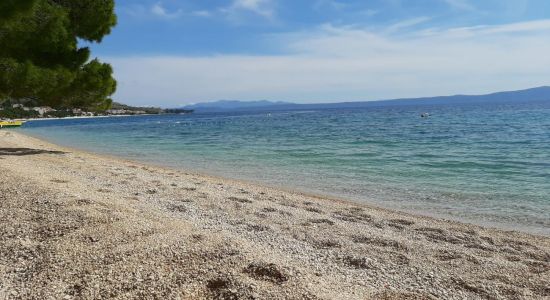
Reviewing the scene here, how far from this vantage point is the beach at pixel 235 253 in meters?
4.41

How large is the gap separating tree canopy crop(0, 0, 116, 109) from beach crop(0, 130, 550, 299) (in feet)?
23.0

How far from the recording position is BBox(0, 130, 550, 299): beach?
4.41m

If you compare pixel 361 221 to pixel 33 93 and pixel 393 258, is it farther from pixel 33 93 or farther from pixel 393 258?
pixel 33 93

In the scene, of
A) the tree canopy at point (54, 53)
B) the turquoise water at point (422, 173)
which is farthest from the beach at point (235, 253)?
the tree canopy at point (54, 53)

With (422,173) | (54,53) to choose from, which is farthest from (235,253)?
(54,53)

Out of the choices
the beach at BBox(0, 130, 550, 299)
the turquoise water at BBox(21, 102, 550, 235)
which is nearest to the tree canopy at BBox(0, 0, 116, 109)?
the turquoise water at BBox(21, 102, 550, 235)

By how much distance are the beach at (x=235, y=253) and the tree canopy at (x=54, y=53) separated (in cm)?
701

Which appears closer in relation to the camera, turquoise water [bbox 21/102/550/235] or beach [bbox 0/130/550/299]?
beach [bbox 0/130/550/299]

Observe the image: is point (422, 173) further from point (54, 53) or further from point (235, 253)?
point (54, 53)

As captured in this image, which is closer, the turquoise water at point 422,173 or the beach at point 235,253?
the beach at point 235,253

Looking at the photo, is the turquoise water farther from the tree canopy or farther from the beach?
the tree canopy

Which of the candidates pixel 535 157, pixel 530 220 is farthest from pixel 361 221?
pixel 535 157

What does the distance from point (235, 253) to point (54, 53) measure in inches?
555

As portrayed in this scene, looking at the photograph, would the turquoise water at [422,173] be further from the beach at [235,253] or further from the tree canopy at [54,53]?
the tree canopy at [54,53]
